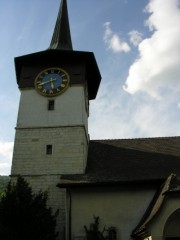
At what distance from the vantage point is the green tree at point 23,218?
46.8ft

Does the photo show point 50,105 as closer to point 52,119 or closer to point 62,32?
point 52,119

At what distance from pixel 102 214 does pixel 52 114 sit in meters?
7.10

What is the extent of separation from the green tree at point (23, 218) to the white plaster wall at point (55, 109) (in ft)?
21.1

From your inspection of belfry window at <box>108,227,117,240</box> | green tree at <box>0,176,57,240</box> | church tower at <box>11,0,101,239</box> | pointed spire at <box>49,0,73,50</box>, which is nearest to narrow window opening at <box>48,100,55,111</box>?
church tower at <box>11,0,101,239</box>

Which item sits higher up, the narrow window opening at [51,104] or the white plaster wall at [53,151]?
the narrow window opening at [51,104]

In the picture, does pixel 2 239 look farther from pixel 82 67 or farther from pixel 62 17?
pixel 62 17

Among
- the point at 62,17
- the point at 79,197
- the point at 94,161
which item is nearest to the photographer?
the point at 79,197

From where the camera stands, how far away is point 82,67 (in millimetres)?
23000

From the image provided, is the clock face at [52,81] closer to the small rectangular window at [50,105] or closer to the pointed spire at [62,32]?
the small rectangular window at [50,105]

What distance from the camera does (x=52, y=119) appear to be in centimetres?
2153

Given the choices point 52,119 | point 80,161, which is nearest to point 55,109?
point 52,119

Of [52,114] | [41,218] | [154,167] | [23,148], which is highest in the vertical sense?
[52,114]

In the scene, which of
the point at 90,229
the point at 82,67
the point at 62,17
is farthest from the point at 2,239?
the point at 62,17

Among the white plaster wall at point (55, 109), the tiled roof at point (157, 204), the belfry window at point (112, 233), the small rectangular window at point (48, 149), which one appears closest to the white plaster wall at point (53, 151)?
the small rectangular window at point (48, 149)
